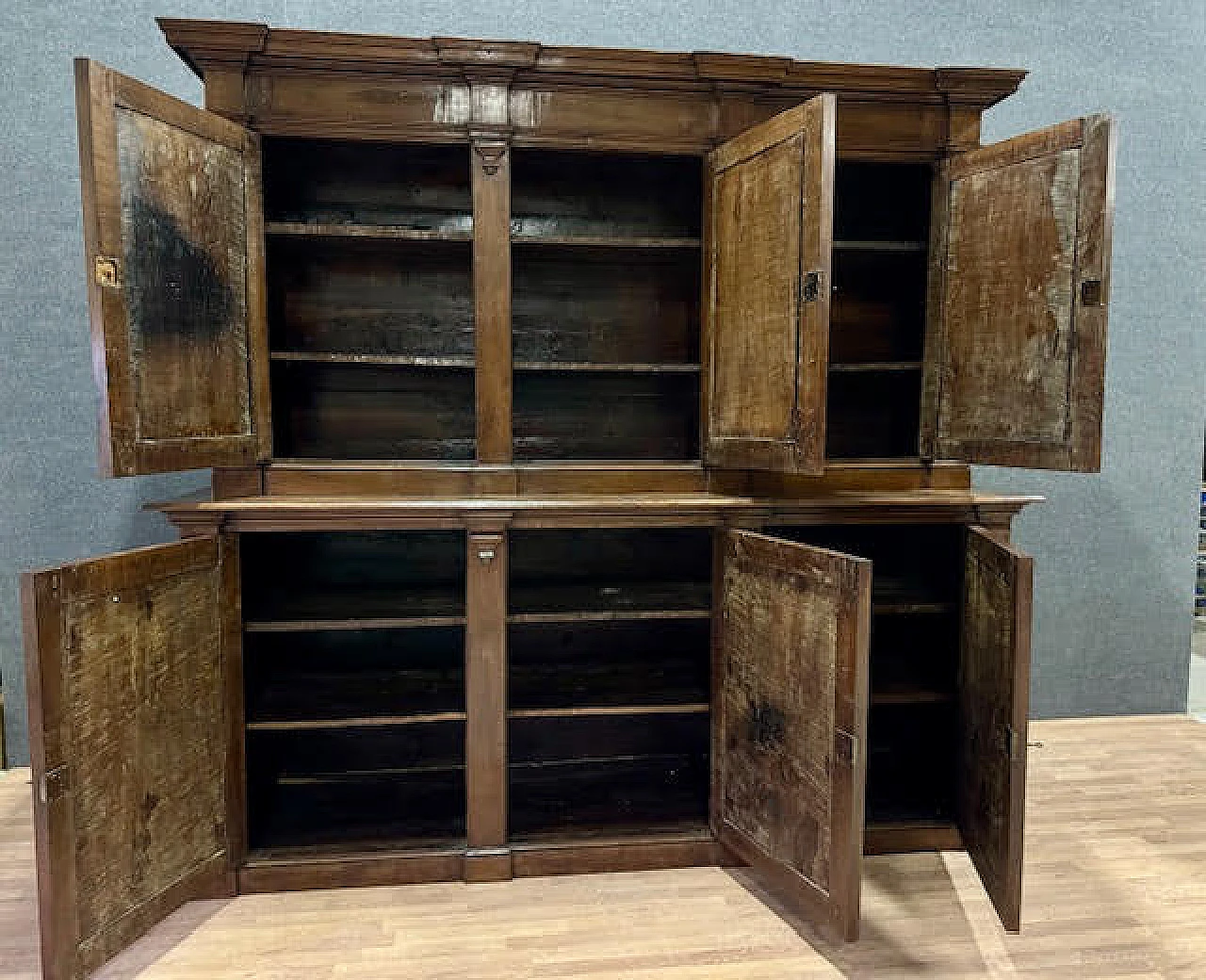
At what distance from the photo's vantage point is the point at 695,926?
2.15 metres

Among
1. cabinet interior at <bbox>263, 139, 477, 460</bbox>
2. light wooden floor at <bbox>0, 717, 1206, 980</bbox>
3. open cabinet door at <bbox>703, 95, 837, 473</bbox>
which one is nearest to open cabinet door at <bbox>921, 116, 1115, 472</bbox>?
open cabinet door at <bbox>703, 95, 837, 473</bbox>

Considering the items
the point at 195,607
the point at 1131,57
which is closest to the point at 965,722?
the point at 195,607

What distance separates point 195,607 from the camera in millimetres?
2162

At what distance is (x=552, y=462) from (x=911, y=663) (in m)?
1.34

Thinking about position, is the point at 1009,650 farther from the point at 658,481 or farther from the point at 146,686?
the point at 146,686

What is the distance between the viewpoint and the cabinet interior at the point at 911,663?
2.56m

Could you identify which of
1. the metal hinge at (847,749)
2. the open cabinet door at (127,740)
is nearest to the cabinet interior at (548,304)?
the open cabinet door at (127,740)

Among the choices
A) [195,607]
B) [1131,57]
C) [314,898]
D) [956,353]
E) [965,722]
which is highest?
[1131,57]

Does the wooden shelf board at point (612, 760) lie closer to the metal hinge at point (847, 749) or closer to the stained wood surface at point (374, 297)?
the metal hinge at point (847, 749)

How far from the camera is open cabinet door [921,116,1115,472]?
2064 mm

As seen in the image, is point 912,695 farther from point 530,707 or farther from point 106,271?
point 106,271

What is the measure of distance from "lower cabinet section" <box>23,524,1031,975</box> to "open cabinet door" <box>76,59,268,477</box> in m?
0.30

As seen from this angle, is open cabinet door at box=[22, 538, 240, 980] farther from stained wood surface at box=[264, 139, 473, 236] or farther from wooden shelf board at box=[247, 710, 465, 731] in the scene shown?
stained wood surface at box=[264, 139, 473, 236]

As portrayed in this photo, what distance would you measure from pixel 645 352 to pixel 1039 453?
1217 millimetres
